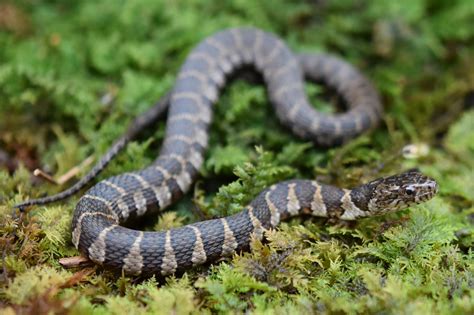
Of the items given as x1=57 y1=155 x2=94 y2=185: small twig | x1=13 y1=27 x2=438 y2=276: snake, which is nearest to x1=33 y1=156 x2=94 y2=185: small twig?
x1=57 y1=155 x2=94 y2=185: small twig

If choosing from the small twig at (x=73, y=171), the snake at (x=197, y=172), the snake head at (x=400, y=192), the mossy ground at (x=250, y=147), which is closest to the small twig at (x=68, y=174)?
the small twig at (x=73, y=171)

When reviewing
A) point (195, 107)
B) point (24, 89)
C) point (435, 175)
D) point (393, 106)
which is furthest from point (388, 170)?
point (24, 89)

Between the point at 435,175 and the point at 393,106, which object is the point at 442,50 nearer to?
the point at 393,106

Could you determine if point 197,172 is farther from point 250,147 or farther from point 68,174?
point 68,174

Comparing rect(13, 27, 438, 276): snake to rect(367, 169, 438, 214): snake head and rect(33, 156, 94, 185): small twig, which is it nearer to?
rect(367, 169, 438, 214): snake head

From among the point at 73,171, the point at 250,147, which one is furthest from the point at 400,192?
the point at 73,171

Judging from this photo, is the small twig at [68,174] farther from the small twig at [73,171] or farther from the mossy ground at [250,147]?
the mossy ground at [250,147]

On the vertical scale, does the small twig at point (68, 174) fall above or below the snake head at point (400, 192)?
below
